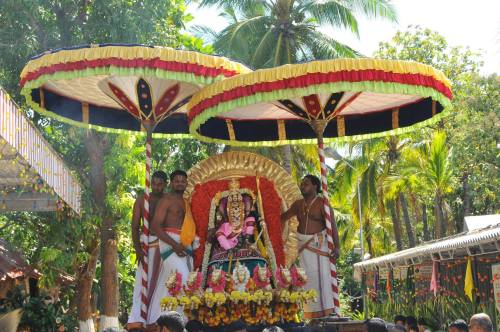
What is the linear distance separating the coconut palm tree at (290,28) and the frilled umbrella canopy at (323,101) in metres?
11.9

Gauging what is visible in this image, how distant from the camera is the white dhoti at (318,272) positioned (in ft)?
33.4

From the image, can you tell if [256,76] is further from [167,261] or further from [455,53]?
[455,53]

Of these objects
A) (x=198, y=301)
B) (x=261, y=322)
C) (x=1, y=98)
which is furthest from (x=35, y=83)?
(x=261, y=322)

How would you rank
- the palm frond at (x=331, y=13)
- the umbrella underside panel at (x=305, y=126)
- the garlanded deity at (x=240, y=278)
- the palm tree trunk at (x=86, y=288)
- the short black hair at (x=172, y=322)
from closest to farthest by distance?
the short black hair at (x=172, y=322) → the garlanded deity at (x=240, y=278) → the umbrella underside panel at (x=305, y=126) → the palm tree trunk at (x=86, y=288) → the palm frond at (x=331, y=13)

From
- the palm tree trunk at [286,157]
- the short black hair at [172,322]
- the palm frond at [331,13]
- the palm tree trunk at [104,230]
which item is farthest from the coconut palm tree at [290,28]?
the short black hair at [172,322]

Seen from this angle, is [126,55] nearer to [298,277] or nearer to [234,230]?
[234,230]

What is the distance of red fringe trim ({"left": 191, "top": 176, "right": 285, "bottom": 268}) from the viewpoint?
10.5 meters

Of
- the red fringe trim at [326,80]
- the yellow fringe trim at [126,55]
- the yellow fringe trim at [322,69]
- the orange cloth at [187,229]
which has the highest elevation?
the yellow fringe trim at [126,55]

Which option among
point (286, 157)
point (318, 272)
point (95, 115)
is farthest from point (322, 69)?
point (286, 157)

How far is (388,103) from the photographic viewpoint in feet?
35.3

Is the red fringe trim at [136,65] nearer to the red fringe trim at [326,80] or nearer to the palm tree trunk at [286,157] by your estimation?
the red fringe trim at [326,80]

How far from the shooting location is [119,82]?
32.4 feet

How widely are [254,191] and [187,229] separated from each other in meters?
1.23

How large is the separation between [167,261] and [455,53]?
23359 mm
